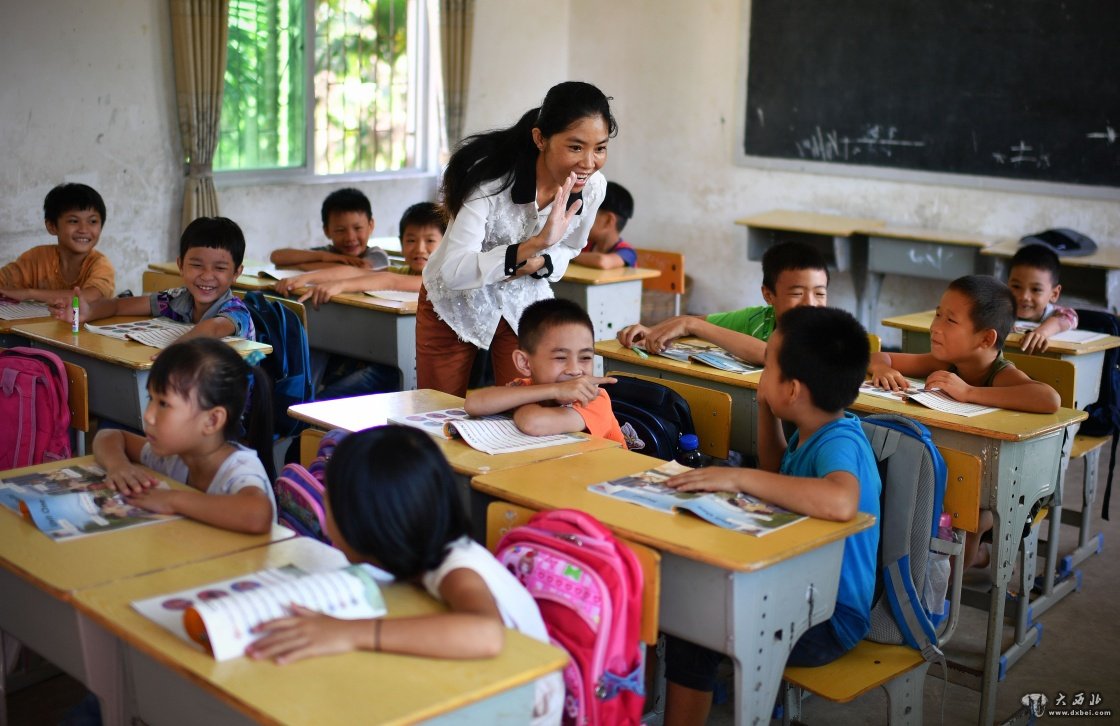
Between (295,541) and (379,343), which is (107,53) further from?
(295,541)

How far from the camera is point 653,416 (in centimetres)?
278

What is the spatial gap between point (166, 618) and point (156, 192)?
5.28 m

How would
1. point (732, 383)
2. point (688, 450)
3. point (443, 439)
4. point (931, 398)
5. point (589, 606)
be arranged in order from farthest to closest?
point (732, 383) < point (931, 398) < point (688, 450) < point (443, 439) < point (589, 606)

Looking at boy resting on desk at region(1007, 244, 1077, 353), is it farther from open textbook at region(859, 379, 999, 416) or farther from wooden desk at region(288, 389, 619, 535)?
wooden desk at region(288, 389, 619, 535)

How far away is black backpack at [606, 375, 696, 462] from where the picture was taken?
276 centimetres

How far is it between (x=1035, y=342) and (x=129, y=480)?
8.91 feet

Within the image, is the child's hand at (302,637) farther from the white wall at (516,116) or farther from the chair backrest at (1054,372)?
the white wall at (516,116)

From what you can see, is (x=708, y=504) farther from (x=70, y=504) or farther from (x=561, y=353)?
(x=70, y=504)

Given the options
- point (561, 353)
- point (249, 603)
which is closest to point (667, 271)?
point (561, 353)

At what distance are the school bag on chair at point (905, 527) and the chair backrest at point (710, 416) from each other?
0.52 m

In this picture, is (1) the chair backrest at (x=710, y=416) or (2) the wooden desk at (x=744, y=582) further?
(1) the chair backrest at (x=710, y=416)

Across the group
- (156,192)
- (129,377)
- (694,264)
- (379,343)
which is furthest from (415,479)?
(694,264)

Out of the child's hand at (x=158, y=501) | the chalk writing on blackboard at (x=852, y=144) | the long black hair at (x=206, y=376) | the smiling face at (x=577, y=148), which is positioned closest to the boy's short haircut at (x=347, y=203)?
the smiling face at (x=577, y=148)

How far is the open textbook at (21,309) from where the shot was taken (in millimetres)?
3799
